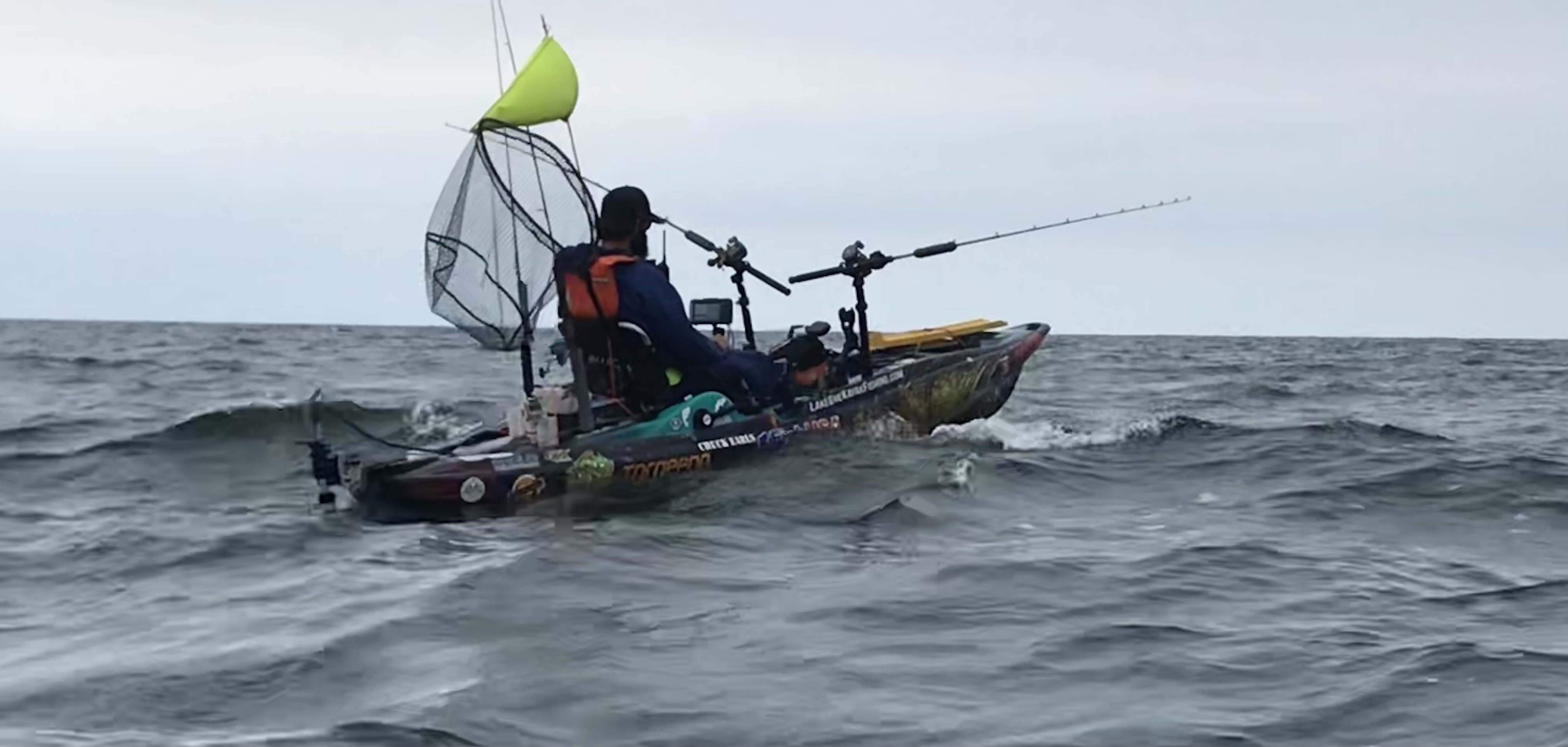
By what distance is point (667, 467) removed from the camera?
10.9m

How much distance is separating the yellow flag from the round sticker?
2352mm

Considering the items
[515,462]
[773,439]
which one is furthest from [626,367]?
[515,462]

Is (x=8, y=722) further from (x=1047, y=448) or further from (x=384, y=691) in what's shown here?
(x=1047, y=448)

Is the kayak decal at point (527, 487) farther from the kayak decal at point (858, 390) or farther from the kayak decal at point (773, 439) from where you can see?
the kayak decal at point (858, 390)

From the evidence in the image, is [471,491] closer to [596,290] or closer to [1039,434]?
[596,290]

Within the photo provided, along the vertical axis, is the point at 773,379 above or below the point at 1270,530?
above

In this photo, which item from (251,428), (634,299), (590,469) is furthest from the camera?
(251,428)

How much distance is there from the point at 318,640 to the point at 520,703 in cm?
134

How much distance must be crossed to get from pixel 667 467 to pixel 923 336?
4171 millimetres

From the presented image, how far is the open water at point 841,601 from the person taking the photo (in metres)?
5.86

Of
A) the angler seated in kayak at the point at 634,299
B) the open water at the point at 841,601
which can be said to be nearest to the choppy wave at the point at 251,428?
the open water at the point at 841,601

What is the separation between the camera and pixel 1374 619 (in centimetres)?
735

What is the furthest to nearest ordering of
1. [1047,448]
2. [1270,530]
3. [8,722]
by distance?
[1047,448]
[1270,530]
[8,722]

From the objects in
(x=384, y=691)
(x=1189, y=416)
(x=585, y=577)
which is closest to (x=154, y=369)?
(x=1189, y=416)
